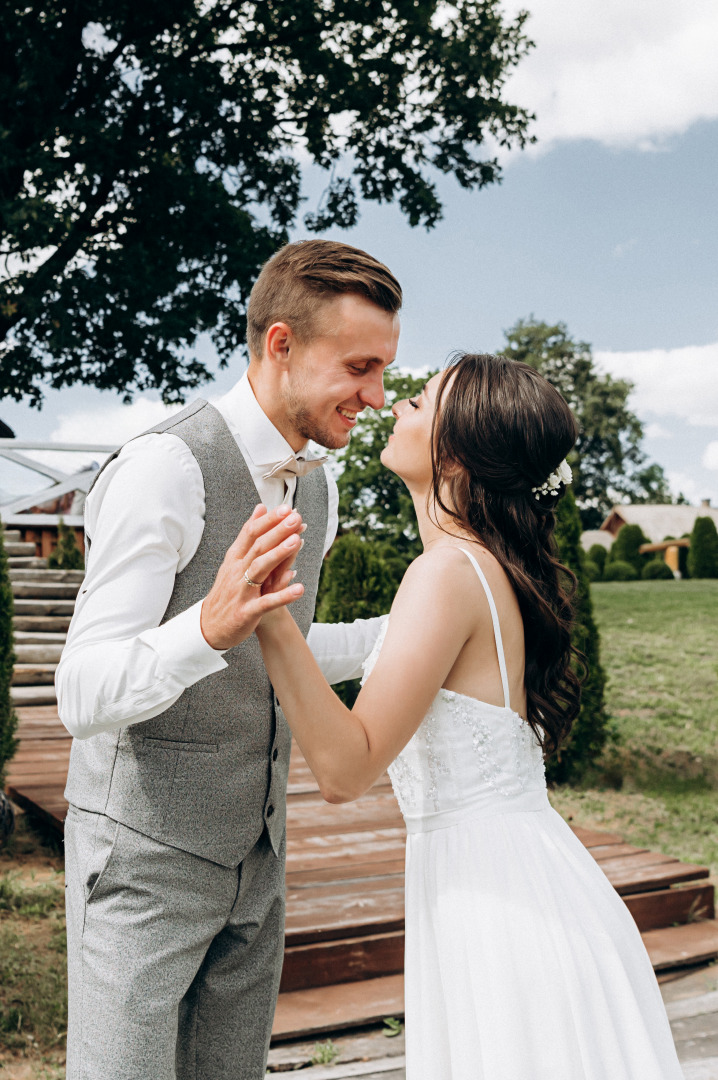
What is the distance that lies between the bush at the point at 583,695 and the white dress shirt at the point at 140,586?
566 cm

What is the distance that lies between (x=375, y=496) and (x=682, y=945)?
4.99 m

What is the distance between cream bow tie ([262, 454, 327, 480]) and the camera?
200 centimetres

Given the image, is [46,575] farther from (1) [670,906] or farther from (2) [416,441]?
(2) [416,441]

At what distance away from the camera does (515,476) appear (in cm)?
207

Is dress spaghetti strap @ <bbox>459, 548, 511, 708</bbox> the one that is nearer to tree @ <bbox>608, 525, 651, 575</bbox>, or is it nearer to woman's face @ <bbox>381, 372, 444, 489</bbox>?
woman's face @ <bbox>381, 372, 444, 489</bbox>

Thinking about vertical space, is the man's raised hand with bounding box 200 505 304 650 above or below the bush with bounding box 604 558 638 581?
above

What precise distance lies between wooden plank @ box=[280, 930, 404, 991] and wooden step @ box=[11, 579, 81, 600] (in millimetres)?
7831

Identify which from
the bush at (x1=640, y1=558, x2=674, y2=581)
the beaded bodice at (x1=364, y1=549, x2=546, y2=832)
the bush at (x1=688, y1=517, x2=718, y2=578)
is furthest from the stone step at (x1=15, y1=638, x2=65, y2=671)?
the bush at (x1=640, y1=558, x2=674, y2=581)

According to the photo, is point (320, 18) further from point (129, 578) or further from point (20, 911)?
point (129, 578)

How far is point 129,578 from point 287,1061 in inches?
98.3

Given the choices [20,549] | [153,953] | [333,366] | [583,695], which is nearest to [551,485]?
[333,366]

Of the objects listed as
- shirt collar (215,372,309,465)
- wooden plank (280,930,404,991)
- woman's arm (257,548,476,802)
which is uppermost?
shirt collar (215,372,309,465)

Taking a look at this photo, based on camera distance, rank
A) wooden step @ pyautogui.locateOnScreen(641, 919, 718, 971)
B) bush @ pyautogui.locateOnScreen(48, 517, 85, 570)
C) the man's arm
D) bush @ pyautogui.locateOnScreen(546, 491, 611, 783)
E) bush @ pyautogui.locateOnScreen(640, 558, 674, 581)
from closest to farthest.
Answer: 1. the man's arm
2. wooden step @ pyautogui.locateOnScreen(641, 919, 718, 971)
3. bush @ pyautogui.locateOnScreen(546, 491, 611, 783)
4. bush @ pyautogui.locateOnScreen(48, 517, 85, 570)
5. bush @ pyautogui.locateOnScreen(640, 558, 674, 581)

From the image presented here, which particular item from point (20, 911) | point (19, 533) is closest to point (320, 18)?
point (19, 533)
